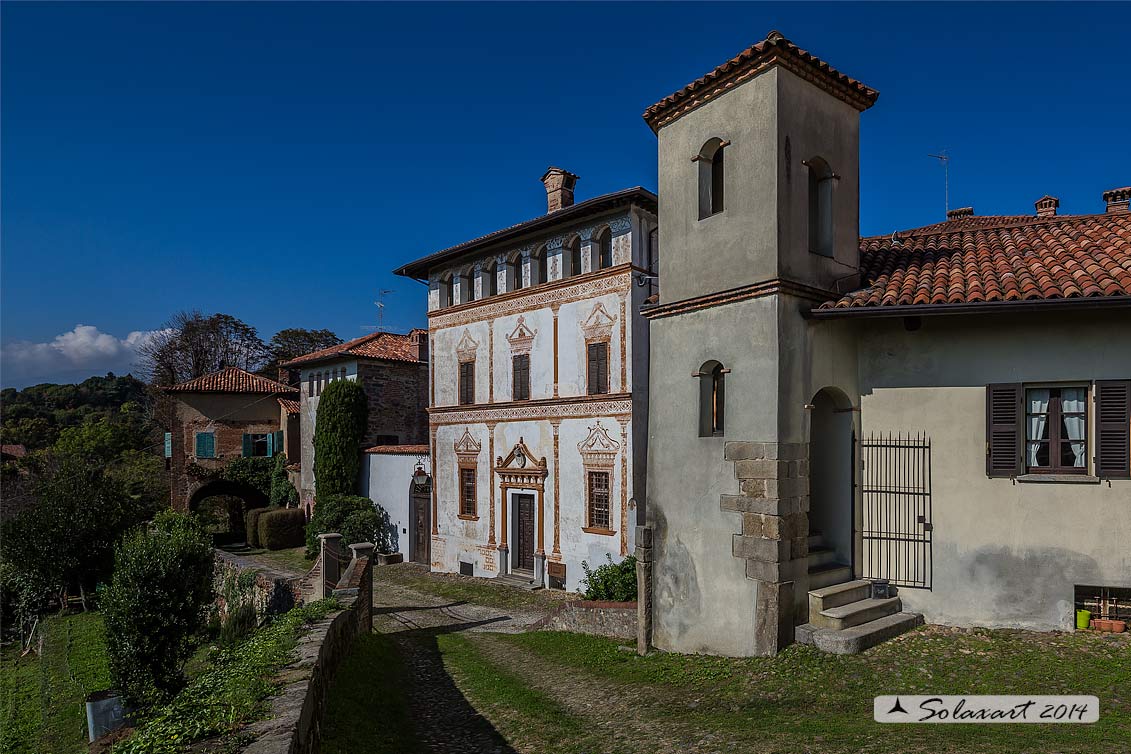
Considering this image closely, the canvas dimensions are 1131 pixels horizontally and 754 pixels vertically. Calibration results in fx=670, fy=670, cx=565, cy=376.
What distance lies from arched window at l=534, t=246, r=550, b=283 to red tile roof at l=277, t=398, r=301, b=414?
1918cm

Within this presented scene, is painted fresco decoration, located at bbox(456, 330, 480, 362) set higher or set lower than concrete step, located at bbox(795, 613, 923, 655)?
higher

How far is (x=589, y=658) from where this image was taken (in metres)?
10.0

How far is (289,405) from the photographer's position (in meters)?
34.0

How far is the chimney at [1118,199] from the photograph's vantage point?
16.9 meters

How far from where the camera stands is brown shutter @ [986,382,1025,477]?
8461 mm

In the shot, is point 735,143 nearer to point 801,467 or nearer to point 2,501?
point 801,467

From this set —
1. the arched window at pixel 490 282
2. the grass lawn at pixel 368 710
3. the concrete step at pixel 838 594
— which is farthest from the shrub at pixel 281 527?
the concrete step at pixel 838 594

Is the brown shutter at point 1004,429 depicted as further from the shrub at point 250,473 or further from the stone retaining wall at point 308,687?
the shrub at point 250,473

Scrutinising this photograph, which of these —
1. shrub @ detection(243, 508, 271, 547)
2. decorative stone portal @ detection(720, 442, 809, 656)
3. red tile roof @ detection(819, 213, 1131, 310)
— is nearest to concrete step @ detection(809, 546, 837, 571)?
decorative stone portal @ detection(720, 442, 809, 656)

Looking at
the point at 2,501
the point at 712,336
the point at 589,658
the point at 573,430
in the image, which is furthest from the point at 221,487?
the point at 712,336

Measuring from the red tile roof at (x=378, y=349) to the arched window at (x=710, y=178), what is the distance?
65.2 feet

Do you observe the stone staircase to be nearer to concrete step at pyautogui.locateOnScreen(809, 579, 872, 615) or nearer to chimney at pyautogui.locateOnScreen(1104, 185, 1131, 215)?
concrete step at pyautogui.locateOnScreen(809, 579, 872, 615)

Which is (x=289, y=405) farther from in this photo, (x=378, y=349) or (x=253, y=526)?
(x=378, y=349)

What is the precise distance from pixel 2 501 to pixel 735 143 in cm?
3283
